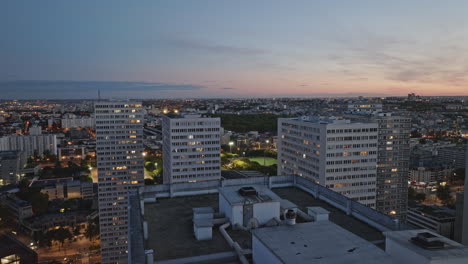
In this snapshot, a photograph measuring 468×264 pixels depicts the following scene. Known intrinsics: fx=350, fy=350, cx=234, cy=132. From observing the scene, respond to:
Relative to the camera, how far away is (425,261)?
735cm

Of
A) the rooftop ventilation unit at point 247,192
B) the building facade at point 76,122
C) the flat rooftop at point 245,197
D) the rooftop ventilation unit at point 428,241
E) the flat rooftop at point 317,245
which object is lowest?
the building facade at point 76,122

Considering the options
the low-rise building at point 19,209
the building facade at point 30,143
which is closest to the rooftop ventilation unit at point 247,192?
the low-rise building at point 19,209

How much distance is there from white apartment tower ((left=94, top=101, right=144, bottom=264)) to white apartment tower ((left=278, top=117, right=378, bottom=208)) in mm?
28310

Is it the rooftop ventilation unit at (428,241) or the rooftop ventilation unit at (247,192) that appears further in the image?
the rooftop ventilation unit at (247,192)

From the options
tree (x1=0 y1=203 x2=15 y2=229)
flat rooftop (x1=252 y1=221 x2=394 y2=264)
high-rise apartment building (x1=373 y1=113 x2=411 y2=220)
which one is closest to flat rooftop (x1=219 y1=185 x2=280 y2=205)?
flat rooftop (x1=252 y1=221 x2=394 y2=264)

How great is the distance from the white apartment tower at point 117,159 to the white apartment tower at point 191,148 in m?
7.54

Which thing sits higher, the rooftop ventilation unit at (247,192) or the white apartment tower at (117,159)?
the rooftop ventilation unit at (247,192)

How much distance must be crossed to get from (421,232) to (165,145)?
48617 mm

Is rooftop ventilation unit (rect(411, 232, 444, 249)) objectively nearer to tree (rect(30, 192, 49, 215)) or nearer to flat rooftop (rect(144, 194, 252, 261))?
flat rooftop (rect(144, 194, 252, 261))

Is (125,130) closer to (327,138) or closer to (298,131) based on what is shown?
(298,131)

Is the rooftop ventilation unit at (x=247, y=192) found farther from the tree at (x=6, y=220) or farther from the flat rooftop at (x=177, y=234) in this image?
the tree at (x=6, y=220)

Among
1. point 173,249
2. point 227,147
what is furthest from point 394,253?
point 227,147

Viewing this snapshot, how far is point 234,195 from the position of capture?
1120cm

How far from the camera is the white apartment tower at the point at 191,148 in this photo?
50.8 metres
